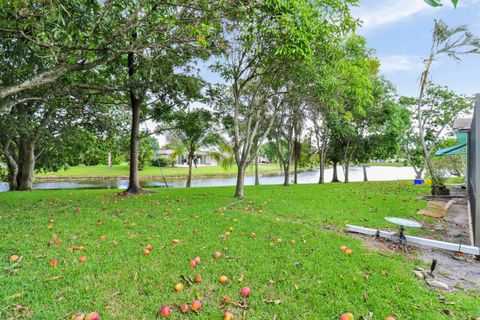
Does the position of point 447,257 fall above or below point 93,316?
below

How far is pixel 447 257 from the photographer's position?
404 cm

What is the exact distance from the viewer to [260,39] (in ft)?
24.5

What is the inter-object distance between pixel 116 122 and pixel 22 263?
12687 millimetres

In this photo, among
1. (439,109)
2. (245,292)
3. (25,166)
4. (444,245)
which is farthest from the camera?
(439,109)

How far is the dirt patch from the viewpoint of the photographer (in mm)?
3233

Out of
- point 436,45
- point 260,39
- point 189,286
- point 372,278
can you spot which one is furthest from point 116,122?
point 436,45

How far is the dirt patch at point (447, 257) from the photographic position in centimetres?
323

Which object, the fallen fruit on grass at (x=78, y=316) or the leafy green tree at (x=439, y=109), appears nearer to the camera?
the fallen fruit on grass at (x=78, y=316)

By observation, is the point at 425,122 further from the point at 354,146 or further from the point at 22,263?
the point at 22,263

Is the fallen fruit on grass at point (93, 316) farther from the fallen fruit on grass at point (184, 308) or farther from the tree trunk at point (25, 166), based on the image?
the tree trunk at point (25, 166)

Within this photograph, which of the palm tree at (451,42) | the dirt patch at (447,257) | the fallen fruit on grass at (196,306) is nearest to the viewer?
the fallen fruit on grass at (196,306)

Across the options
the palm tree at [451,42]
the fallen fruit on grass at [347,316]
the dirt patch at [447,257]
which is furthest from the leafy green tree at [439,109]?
the fallen fruit on grass at [347,316]

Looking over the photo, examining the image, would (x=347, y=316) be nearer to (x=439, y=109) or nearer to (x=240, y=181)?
(x=240, y=181)

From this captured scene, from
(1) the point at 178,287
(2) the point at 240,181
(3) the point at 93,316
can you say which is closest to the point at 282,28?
(2) the point at 240,181
